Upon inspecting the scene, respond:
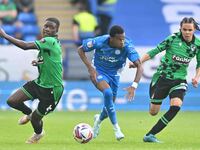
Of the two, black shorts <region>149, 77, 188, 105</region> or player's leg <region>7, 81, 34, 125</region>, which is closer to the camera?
player's leg <region>7, 81, 34, 125</region>

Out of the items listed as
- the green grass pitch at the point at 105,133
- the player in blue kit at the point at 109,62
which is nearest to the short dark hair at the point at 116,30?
the player in blue kit at the point at 109,62

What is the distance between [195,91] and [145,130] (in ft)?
27.2

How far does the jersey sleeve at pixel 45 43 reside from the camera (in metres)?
15.6

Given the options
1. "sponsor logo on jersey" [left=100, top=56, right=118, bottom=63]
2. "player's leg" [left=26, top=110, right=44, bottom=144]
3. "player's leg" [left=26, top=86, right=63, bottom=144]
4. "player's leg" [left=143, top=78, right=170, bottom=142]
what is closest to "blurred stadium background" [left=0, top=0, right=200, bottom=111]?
"player's leg" [left=143, top=78, right=170, bottom=142]

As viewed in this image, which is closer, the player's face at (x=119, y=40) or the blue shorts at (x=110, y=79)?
the player's face at (x=119, y=40)

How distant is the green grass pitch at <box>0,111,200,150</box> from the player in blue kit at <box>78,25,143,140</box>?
0.66 meters

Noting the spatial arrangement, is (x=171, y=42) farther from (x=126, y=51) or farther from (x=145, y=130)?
(x=145, y=130)

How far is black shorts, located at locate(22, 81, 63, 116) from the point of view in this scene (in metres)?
16.0

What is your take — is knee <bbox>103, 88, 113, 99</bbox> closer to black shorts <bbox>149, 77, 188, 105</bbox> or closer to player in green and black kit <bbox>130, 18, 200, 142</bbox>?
player in green and black kit <bbox>130, 18, 200, 142</bbox>

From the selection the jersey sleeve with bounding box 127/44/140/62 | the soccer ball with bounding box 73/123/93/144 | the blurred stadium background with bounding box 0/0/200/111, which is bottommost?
the blurred stadium background with bounding box 0/0/200/111

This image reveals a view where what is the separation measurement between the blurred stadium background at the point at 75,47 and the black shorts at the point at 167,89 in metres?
9.61

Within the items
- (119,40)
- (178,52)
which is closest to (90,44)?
(119,40)

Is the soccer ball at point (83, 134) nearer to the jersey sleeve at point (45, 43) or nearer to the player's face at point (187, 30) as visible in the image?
the jersey sleeve at point (45, 43)

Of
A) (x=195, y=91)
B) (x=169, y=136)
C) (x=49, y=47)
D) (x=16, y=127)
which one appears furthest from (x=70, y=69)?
(x=49, y=47)
